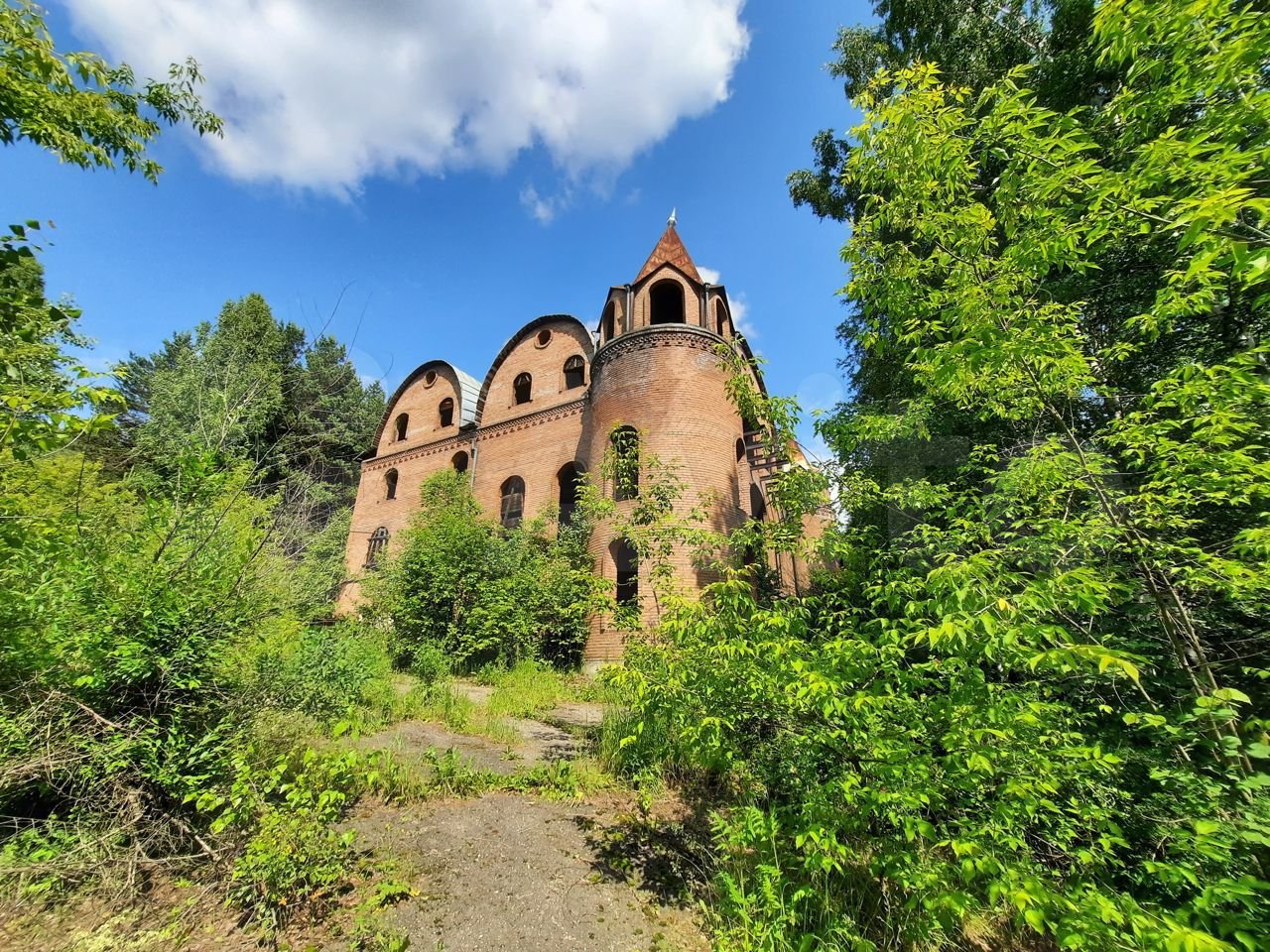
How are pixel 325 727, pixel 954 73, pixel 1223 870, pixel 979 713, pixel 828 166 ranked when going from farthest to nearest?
pixel 828 166 → pixel 954 73 → pixel 325 727 → pixel 979 713 → pixel 1223 870

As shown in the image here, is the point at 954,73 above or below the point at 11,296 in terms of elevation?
above

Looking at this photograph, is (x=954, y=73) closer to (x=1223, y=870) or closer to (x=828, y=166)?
(x=828, y=166)

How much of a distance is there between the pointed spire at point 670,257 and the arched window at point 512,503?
24.9ft

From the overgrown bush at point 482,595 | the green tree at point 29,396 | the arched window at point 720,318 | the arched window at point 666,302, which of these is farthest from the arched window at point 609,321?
the green tree at point 29,396

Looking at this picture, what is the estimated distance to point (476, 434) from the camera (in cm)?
1833

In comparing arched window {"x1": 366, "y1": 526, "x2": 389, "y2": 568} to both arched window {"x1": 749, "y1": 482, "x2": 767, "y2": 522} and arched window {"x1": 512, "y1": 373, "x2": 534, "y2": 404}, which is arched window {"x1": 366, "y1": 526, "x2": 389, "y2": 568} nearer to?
arched window {"x1": 512, "y1": 373, "x2": 534, "y2": 404}

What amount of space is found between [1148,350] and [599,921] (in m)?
9.48

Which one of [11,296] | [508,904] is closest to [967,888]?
[508,904]

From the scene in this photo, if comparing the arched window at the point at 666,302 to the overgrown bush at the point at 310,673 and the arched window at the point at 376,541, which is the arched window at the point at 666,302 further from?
the arched window at the point at 376,541

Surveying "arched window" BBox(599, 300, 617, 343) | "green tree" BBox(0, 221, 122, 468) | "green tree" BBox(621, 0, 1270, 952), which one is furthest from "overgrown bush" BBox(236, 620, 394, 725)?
"arched window" BBox(599, 300, 617, 343)

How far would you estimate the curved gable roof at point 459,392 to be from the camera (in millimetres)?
19359

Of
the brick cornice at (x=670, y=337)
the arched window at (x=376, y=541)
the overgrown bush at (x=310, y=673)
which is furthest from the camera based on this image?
the arched window at (x=376, y=541)

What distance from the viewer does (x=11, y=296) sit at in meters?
2.96

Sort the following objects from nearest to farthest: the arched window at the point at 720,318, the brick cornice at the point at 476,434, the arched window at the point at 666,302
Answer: the arched window at the point at 666,302 → the arched window at the point at 720,318 → the brick cornice at the point at 476,434
